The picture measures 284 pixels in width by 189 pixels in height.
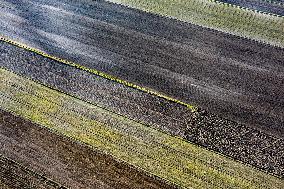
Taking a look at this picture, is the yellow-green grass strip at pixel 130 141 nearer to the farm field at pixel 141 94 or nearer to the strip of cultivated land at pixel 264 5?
the farm field at pixel 141 94

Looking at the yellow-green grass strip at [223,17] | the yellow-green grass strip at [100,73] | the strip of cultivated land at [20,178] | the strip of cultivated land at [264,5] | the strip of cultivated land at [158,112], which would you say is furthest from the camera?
the strip of cultivated land at [264,5]

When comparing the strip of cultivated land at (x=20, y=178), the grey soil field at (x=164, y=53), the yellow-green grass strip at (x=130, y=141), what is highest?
the grey soil field at (x=164, y=53)

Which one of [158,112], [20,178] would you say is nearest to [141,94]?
[158,112]

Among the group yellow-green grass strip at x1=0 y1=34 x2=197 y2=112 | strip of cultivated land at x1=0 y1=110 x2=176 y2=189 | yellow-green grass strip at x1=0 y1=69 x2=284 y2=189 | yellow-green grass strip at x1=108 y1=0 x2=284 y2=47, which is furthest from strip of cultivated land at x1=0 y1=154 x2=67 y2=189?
yellow-green grass strip at x1=108 y1=0 x2=284 y2=47

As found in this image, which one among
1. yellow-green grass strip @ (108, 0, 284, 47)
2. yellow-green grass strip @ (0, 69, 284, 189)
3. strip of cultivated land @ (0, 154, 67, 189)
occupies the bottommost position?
strip of cultivated land @ (0, 154, 67, 189)

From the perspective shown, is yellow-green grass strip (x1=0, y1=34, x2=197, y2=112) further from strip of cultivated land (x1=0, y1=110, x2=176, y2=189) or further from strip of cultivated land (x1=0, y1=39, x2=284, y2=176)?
strip of cultivated land (x1=0, y1=110, x2=176, y2=189)

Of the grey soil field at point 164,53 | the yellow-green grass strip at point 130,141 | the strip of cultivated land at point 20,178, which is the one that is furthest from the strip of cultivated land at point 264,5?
the strip of cultivated land at point 20,178

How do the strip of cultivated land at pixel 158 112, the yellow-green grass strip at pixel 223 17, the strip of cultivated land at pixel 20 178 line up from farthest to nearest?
the yellow-green grass strip at pixel 223 17 < the strip of cultivated land at pixel 158 112 < the strip of cultivated land at pixel 20 178

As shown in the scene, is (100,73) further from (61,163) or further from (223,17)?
(223,17)

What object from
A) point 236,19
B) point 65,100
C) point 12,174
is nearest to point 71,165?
point 12,174
